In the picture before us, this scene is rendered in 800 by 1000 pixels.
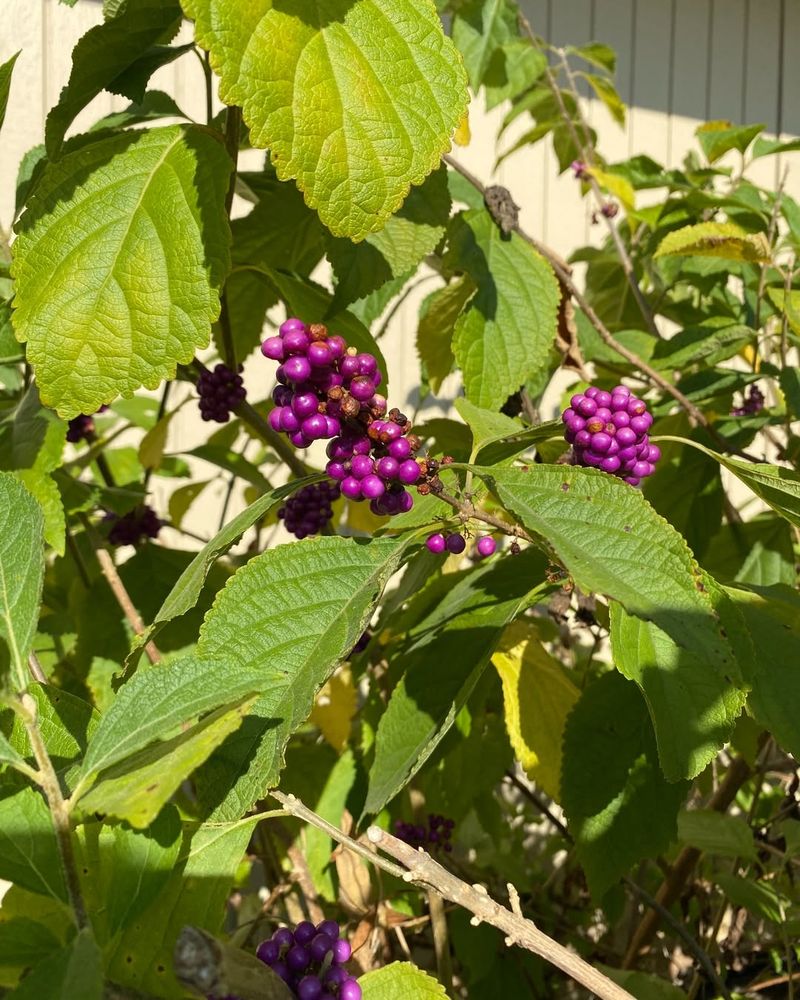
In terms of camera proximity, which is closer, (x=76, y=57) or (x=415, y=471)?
(x=415, y=471)

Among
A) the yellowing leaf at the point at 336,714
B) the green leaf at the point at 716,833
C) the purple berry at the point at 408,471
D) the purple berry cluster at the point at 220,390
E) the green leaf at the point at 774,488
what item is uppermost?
the purple berry at the point at 408,471

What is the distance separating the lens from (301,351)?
769 millimetres

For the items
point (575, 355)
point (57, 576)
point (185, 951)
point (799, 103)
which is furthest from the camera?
point (799, 103)

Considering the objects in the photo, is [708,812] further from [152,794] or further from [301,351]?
[152,794]

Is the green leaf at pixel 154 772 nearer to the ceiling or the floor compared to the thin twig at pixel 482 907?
nearer to the ceiling

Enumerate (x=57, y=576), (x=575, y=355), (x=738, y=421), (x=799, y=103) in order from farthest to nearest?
(x=799, y=103) → (x=57, y=576) → (x=738, y=421) → (x=575, y=355)

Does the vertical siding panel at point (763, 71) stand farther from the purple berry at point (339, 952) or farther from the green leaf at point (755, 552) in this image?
the purple berry at point (339, 952)

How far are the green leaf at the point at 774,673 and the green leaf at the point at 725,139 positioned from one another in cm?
119

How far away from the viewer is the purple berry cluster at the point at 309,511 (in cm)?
133

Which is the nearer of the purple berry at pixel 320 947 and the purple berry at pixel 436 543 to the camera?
the purple berry at pixel 320 947

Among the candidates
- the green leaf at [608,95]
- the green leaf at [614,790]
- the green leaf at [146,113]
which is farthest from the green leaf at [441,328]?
the green leaf at [608,95]

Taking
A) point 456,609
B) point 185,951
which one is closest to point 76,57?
point 456,609

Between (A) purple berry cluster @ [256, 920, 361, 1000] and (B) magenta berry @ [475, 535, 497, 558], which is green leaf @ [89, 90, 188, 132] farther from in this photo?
(A) purple berry cluster @ [256, 920, 361, 1000]

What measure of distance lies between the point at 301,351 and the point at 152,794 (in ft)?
1.24
